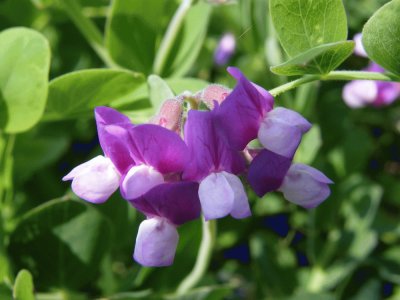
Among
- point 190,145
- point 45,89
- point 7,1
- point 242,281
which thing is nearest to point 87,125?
point 7,1

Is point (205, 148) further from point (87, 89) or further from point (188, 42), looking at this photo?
point (188, 42)

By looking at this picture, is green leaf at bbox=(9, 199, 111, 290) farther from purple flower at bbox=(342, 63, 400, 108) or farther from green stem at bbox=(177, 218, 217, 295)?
purple flower at bbox=(342, 63, 400, 108)

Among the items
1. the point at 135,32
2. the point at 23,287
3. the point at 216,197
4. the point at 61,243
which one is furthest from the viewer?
the point at 135,32

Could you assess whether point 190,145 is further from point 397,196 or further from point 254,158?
point 397,196

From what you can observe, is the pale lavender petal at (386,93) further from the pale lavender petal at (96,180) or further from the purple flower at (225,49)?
the pale lavender petal at (96,180)

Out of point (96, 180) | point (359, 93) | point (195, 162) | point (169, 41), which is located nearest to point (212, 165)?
point (195, 162)

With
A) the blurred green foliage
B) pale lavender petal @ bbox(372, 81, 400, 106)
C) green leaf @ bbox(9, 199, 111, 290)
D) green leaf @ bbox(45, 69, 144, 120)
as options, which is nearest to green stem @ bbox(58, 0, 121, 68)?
the blurred green foliage
